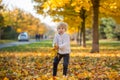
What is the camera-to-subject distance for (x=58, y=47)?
31.5 ft

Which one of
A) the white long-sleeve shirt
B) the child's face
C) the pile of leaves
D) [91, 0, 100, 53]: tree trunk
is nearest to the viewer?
the pile of leaves

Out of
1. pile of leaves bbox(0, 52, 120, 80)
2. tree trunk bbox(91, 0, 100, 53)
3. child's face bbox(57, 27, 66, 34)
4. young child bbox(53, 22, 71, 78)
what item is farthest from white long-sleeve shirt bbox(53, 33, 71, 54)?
tree trunk bbox(91, 0, 100, 53)

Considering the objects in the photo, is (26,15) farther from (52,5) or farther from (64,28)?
(64,28)

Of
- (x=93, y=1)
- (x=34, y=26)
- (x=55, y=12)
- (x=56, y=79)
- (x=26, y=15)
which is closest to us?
(x=56, y=79)

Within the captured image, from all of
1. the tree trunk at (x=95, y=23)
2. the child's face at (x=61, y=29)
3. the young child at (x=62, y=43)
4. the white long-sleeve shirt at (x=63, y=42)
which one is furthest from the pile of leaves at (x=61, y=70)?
the tree trunk at (x=95, y=23)

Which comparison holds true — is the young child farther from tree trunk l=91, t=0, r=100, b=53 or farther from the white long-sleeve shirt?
tree trunk l=91, t=0, r=100, b=53

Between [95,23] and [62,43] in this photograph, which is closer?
[62,43]

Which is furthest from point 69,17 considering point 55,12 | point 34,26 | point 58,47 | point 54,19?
point 34,26

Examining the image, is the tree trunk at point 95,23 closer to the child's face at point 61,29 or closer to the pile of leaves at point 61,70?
the pile of leaves at point 61,70

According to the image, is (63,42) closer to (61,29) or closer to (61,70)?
(61,29)

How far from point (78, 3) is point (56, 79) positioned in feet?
42.0

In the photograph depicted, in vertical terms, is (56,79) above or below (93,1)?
below

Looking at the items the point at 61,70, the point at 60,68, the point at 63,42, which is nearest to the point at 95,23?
the point at 60,68

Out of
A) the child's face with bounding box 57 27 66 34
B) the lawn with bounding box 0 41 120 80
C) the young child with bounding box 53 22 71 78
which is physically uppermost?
the child's face with bounding box 57 27 66 34
